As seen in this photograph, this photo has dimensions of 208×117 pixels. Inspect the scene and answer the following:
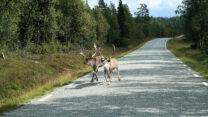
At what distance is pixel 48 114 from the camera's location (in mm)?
5285

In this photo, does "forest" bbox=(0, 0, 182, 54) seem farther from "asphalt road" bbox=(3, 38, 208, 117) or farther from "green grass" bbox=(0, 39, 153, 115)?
"asphalt road" bbox=(3, 38, 208, 117)

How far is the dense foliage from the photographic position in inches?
1745

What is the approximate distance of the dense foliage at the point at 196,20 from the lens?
4431cm

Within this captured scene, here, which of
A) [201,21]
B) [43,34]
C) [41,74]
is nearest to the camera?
[41,74]

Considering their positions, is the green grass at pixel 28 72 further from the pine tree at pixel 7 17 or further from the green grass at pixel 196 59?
the green grass at pixel 196 59

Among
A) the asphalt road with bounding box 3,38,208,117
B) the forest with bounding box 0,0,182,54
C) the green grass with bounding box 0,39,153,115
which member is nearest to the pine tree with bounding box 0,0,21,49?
the forest with bounding box 0,0,182,54

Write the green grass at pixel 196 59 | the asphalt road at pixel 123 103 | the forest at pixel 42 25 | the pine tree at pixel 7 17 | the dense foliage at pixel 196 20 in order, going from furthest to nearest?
the dense foliage at pixel 196 20
the forest at pixel 42 25
the pine tree at pixel 7 17
the green grass at pixel 196 59
the asphalt road at pixel 123 103

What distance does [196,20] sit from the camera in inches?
1768

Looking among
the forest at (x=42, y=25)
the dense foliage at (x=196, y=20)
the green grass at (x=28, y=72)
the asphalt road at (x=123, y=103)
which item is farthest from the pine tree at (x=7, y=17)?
the dense foliage at (x=196, y=20)

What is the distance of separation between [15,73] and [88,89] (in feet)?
35.3

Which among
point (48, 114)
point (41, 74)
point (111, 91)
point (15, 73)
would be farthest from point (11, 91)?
point (48, 114)

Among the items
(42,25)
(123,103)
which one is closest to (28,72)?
(42,25)

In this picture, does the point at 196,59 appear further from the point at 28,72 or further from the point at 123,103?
the point at 123,103

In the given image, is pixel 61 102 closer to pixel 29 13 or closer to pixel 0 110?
pixel 0 110
